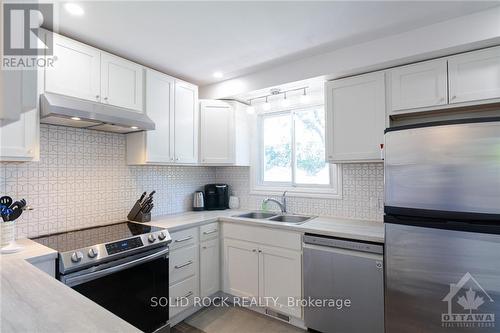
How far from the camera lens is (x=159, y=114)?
8.61 ft

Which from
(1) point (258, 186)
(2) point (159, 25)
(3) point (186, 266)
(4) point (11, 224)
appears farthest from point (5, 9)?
(1) point (258, 186)

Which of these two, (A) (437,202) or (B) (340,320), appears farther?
(B) (340,320)

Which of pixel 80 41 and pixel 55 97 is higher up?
pixel 80 41

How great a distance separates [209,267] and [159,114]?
166cm

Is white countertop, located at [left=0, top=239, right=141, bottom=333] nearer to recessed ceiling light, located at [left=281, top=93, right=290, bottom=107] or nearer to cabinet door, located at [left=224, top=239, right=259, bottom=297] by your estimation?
cabinet door, located at [left=224, top=239, right=259, bottom=297]

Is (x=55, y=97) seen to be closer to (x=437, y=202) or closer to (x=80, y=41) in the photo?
A: (x=80, y=41)

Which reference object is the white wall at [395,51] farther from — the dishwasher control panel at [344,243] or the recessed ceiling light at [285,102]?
the dishwasher control panel at [344,243]

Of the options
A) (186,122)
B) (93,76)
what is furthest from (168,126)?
(93,76)

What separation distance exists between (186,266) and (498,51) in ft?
9.79

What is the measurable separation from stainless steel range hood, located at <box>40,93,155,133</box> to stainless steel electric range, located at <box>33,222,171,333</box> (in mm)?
898

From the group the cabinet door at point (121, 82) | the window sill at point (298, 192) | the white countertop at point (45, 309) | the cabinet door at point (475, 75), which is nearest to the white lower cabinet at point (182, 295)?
the window sill at point (298, 192)

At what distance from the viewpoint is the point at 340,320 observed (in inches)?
82.2

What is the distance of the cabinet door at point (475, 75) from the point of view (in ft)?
5.90

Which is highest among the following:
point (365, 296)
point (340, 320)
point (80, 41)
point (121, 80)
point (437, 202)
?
point (80, 41)
